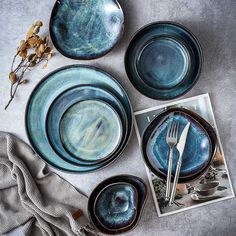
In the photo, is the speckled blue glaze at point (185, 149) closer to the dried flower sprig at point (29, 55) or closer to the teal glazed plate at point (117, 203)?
the teal glazed plate at point (117, 203)

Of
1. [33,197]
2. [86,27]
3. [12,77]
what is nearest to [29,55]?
[12,77]

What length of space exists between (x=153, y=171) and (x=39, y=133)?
1.11ft

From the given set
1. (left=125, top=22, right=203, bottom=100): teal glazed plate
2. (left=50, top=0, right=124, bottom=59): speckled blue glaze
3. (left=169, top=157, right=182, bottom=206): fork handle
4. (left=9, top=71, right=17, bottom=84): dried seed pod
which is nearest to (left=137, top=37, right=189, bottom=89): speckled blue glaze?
(left=125, top=22, right=203, bottom=100): teal glazed plate

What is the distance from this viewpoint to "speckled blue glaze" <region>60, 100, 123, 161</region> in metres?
1.00

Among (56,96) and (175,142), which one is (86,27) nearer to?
(56,96)

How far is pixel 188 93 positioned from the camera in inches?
40.5

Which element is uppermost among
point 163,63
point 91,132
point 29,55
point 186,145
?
point 29,55

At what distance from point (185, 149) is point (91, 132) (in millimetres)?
270

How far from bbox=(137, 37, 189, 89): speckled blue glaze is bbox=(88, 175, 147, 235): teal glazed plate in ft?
0.93

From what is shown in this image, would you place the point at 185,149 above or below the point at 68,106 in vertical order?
below

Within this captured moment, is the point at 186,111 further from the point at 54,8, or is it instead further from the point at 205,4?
the point at 54,8

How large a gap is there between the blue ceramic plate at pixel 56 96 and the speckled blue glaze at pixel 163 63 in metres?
0.09

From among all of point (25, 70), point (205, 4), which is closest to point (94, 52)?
point (25, 70)

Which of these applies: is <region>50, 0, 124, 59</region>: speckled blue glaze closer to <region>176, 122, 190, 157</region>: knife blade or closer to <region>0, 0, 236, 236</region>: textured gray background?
<region>0, 0, 236, 236</region>: textured gray background
